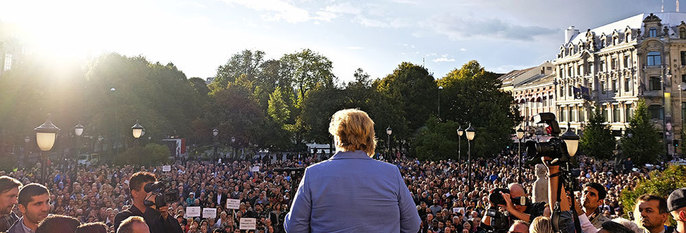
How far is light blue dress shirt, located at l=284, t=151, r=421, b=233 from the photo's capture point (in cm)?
267

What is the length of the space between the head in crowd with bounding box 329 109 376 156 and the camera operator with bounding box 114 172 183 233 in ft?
8.20

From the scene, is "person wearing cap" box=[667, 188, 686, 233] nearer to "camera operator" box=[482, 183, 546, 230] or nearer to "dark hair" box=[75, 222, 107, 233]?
"camera operator" box=[482, 183, 546, 230]

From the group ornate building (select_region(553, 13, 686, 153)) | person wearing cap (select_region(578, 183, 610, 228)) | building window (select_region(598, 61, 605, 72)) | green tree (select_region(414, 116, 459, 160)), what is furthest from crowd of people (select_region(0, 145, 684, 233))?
building window (select_region(598, 61, 605, 72))

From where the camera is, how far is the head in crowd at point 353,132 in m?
2.84

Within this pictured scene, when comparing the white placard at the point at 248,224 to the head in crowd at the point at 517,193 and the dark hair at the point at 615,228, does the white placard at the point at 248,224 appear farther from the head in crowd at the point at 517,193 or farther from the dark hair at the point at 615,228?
the dark hair at the point at 615,228

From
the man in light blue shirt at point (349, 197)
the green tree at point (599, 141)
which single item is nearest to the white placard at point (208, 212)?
the man in light blue shirt at point (349, 197)

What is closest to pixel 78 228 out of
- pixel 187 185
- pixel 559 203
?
pixel 559 203

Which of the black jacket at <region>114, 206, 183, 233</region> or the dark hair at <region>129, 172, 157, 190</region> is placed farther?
the dark hair at <region>129, 172, 157, 190</region>

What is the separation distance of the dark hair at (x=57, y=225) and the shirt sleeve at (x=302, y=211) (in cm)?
210

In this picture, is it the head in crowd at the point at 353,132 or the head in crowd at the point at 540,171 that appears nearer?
the head in crowd at the point at 353,132

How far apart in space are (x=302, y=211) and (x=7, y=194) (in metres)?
3.56

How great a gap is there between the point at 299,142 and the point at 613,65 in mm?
38408

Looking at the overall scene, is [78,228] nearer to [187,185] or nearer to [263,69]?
[187,185]

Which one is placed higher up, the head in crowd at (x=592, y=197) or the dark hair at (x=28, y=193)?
the dark hair at (x=28, y=193)
